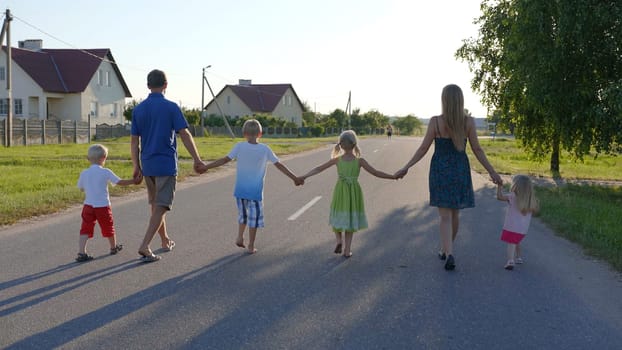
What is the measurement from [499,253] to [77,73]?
46.5 meters

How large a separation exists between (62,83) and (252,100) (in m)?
32.0

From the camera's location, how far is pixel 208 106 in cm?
7725

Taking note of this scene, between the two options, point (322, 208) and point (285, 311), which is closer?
point (285, 311)


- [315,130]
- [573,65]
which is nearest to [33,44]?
[315,130]

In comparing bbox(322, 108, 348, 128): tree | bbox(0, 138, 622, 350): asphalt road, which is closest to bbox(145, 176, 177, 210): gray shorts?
bbox(0, 138, 622, 350): asphalt road

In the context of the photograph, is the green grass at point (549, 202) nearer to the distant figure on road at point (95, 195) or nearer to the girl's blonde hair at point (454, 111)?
the girl's blonde hair at point (454, 111)

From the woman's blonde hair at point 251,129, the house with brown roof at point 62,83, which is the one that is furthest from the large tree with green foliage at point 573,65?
the house with brown roof at point 62,83

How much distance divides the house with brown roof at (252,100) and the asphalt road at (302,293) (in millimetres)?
68234

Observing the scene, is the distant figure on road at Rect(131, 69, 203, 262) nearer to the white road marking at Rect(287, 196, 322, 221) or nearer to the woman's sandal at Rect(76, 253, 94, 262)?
the woman's sandal at Rect(76, 253, 94, 262)

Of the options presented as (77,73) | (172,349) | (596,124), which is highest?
(77,73)

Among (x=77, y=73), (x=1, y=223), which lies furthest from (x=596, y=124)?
(x=77, y=73)

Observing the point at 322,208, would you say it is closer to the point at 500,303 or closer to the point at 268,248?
the point at 268,248

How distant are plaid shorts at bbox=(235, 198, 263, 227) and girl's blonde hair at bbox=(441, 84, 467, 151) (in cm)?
214

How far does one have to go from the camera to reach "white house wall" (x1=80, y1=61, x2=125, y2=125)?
4803cm
